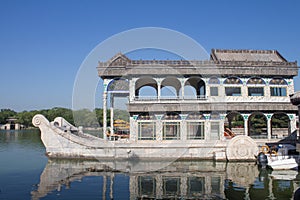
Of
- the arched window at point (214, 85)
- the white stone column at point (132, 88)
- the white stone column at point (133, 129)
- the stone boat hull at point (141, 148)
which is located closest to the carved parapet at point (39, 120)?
the stone boat hull at point (141, 148)

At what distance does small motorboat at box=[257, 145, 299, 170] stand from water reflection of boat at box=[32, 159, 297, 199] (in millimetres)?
635

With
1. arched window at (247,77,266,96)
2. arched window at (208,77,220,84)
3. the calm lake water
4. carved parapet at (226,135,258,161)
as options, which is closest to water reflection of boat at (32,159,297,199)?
the calm lake water

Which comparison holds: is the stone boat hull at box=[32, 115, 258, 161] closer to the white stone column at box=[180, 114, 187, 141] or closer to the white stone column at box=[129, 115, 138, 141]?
the white stone column at box=[129, 115, 138, 141]

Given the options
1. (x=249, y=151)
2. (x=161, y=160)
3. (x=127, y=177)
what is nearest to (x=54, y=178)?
(x=127, y=177)

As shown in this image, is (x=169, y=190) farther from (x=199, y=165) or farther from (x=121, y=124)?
(x=121, y=124)

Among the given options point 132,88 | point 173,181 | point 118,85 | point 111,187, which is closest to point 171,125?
point 132,88

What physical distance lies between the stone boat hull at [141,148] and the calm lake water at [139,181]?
76cm

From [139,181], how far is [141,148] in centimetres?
522

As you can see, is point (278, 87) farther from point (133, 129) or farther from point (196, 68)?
point (133, 129)

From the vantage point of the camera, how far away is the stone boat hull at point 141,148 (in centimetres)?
1733

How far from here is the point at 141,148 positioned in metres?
17.7

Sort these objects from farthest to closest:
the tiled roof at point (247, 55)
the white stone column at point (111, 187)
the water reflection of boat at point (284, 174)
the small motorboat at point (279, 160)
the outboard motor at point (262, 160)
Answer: the tiled roof at point (247, 55) → the outboard motor at point (262, 160) → the small motorboat at point (279, 160) → the water reflection of boat at point (284, 174) → the white stone column at point (111, 187)

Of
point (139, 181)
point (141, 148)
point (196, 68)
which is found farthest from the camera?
point (196, 68)

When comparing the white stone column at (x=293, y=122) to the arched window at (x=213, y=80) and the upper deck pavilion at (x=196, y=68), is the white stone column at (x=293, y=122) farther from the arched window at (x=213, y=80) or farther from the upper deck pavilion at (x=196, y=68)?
the arched window at (x=213, y=80)
